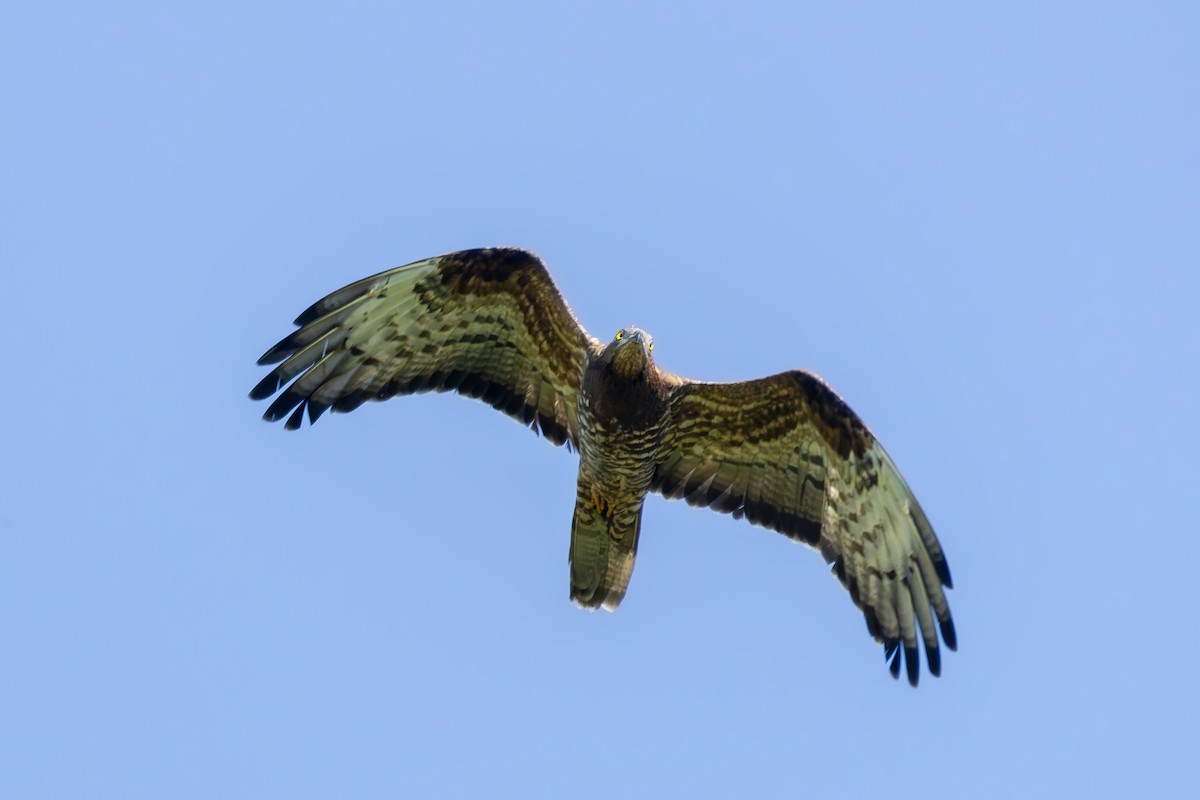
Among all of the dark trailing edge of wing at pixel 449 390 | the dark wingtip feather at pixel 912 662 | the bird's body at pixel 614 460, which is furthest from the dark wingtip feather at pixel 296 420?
the dark wingtip feather at pixel 912 662

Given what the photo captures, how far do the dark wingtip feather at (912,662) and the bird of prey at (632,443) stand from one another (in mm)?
18

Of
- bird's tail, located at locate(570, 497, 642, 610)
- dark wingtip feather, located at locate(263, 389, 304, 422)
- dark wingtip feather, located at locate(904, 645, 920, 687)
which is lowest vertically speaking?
dark wingtip feather, located at locate(904, 645, 920, 687)

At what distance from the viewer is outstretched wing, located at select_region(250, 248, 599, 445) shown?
1844 cm

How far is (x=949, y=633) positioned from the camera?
61.2 feet

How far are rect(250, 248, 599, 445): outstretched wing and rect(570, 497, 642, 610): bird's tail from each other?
73cm

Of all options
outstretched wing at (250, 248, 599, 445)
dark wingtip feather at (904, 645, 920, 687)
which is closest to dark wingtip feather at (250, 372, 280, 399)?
outstretched wing at (250, 248, 599, 445)

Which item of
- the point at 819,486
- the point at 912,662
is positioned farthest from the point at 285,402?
the point at 912,662

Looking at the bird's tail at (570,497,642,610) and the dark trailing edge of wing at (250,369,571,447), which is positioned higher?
the dark trailing edge of wing at (250,369,571,447)

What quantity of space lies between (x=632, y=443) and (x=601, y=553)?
49.4 inches

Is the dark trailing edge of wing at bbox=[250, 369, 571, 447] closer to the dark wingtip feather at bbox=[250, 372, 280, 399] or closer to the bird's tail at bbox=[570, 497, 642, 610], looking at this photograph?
the dark wingtip feather at bbox=[250, 372, 280, 399]

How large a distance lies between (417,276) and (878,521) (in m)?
4.26

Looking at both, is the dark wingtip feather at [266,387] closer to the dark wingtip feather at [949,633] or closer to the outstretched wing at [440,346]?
the outstretched wing at [440,346]

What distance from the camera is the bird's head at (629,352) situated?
1753 cm

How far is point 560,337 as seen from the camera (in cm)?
1858
